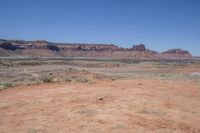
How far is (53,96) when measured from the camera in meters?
17.2

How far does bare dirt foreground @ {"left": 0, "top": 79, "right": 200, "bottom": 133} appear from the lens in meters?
10.5

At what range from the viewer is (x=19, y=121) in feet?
37.4

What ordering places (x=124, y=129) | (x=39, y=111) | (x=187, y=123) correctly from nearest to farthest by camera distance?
(x=124, y=129)
(x=187, y=123)
(x=39, y=111)

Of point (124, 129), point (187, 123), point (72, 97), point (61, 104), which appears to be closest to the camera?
point (124, 129)

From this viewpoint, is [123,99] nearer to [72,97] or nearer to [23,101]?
[72,97]

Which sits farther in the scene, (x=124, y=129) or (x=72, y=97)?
(x=72, y=97)

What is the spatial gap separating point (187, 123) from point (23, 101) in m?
8.69

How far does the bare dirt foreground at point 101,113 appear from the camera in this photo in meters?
10.5

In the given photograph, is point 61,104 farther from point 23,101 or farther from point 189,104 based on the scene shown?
point 189,104

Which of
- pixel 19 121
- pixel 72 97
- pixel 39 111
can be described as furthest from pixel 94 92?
pixel 19 121

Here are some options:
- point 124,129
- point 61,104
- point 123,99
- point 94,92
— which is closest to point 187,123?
point 124,129

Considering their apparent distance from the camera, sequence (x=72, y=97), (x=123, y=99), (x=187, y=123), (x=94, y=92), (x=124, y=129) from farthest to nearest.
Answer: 1. (x=94, y=92)
2. (x=72, y=97)
3. (x=123, y=99)
4. (x=187, y=123)
5. (x=124, y=129)

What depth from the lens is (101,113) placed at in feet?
41.1

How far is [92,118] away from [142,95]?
5716mm
